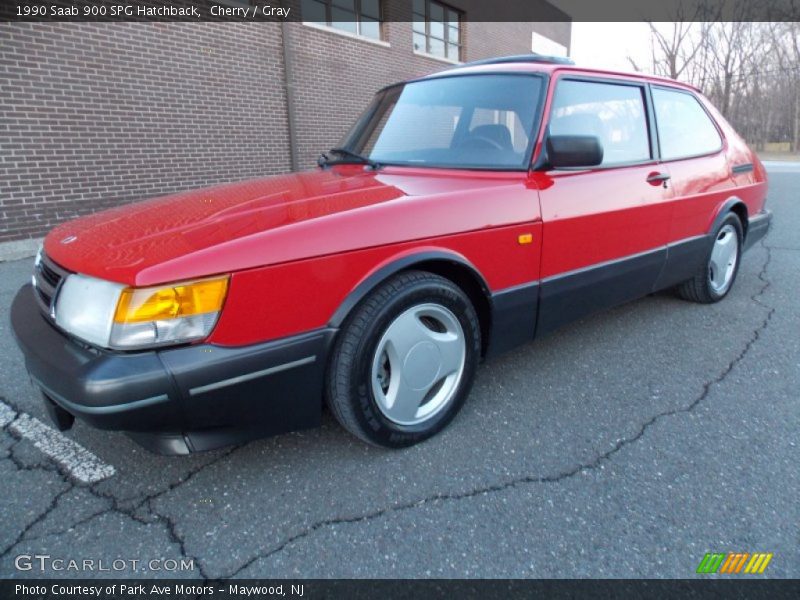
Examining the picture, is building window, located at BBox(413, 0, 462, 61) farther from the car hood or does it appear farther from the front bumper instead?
the front bumper

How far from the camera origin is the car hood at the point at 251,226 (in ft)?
5.25

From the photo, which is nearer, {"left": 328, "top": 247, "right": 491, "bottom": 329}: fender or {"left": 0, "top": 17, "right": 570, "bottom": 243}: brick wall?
{"left": 328, "top": 247, "right": 491, "bottom": 329}: fender

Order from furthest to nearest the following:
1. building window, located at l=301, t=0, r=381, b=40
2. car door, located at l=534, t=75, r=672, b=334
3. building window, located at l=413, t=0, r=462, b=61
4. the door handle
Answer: building window, located at l=413, t=0, r=462, b=61 < building window, located at l=301, t=0, r=381, b=40 < the door handle < car door, located at l=534, t=75, r=672, b=334

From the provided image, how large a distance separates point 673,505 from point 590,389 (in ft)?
2.89

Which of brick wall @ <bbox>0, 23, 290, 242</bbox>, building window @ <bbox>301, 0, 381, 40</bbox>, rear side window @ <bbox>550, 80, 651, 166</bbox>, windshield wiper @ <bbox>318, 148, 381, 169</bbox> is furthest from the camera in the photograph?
building window @ <bbox>301, 0, 381, 40</bbox>

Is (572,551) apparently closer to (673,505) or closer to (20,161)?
(673,505)

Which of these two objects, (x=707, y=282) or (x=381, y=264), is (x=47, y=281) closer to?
(x=381, y=264)

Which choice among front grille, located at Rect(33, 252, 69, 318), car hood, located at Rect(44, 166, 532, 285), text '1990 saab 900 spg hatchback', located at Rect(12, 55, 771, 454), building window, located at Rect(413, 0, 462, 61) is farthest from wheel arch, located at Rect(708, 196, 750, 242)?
building window, located at Rect(413, 0, 462, 61)

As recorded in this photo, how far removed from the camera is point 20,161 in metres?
5.46

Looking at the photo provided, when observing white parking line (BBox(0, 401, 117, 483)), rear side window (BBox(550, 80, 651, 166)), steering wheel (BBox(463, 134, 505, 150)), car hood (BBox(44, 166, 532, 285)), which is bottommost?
white parking line (BBox(0, 401, 117, 483))

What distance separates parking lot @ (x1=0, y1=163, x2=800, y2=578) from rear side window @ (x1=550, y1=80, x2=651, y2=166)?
4.30ft

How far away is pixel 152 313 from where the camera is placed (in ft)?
5.08

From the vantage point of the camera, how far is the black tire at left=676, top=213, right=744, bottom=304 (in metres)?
3.71

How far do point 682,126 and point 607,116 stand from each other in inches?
36.7
